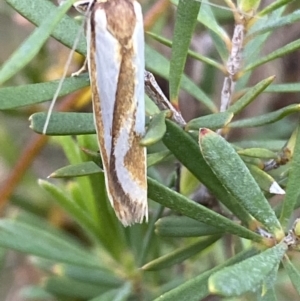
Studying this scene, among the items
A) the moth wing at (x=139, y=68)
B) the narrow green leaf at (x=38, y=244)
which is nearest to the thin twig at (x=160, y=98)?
the moth wing at (x=139, y=68)

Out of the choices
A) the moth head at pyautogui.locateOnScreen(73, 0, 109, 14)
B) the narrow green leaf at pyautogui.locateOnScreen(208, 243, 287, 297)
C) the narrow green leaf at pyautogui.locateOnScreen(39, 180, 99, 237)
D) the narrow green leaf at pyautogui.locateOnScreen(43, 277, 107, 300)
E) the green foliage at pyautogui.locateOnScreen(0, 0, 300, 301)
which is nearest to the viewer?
the narrow green leaf at pyautogui.locateOnScreen(208, 243, 287, 297)

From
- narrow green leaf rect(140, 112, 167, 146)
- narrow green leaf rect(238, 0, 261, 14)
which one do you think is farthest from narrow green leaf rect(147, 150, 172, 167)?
narrow green leaf rect(238, 0, 261, 14)

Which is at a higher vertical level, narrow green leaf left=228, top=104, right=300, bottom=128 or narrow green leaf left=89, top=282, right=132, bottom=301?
narrow green leaf left=228, top=104, right=300, bottom=128

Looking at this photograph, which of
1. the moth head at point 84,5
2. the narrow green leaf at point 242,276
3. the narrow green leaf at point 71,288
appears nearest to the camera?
the narrow green leaf at point 242,276

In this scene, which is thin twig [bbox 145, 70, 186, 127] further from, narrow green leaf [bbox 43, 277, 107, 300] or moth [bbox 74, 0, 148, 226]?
narrow green leaf [bbox 43, 277, 107, 300]

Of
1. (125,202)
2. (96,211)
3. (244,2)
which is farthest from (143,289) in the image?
(244,2)

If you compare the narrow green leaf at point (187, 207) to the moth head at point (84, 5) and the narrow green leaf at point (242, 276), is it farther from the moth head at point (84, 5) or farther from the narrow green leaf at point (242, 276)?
the moth head at point (84, 5)

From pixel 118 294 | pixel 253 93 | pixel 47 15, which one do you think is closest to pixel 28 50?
pixel 47 15
